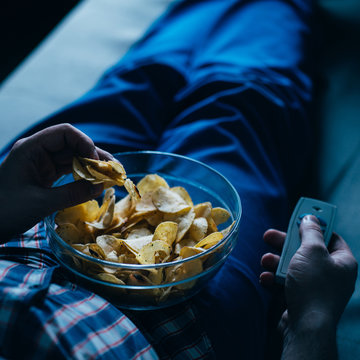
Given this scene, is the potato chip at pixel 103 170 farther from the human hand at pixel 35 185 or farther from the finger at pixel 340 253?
the finger at pixel 340 253

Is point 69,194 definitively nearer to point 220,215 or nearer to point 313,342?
point 220,215

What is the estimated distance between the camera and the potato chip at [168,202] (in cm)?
69

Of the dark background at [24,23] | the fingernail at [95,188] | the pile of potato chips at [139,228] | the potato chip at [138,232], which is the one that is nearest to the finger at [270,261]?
the pile of potato chips at [139,228]

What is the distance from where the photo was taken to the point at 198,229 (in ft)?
2.22

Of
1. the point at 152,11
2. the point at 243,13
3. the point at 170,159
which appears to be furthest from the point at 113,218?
the point at 152,11

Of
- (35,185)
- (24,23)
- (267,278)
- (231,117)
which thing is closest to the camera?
(35,185)

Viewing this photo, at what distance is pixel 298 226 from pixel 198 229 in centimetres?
21

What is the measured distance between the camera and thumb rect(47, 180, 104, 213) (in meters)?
0.61

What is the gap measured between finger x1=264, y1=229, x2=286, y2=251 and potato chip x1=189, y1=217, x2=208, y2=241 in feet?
0.58

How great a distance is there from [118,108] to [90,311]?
22.8 inches

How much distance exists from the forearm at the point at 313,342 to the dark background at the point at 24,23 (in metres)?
2.19

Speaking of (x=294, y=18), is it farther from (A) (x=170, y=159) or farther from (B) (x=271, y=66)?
(A) (x=170, y=159)

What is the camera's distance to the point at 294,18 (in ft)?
4.46

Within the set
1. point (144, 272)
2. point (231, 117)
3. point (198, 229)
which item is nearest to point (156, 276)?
point (144, 272)
